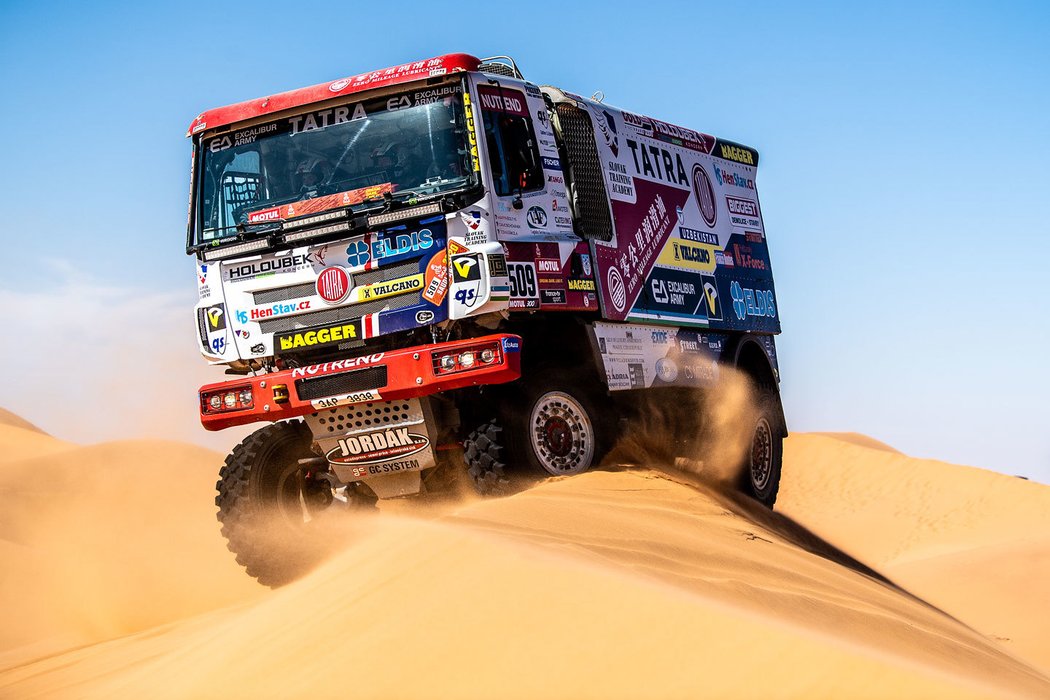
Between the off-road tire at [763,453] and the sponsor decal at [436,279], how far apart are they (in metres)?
4.83

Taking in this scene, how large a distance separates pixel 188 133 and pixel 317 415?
8.47 feet

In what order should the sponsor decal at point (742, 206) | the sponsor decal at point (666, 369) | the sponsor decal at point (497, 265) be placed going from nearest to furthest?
the sponsor decal at point (497, 265), the sponsor decal at point (666, 369), the sponsor decal at point (742, 206)

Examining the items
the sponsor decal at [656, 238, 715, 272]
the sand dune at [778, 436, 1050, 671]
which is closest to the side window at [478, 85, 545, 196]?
the sponsor decal at [656, 238, 715, 272]

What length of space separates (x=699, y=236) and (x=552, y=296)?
3259 millimetres

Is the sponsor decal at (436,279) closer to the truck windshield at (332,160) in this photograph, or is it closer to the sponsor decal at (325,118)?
the truck windshield at (332,160)

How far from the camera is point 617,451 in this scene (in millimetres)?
10719

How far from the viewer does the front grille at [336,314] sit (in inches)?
370

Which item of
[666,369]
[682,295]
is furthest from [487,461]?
[682,295]

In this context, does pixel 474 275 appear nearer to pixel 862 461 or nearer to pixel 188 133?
pixel 188 133

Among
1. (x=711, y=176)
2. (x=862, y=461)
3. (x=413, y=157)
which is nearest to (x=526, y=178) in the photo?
(x=413, y=157)

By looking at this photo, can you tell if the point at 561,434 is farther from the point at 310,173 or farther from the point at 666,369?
the point at 310,173

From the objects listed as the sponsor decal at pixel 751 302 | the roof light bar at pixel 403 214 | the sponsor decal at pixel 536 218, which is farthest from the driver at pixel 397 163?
the sponsor decal at pixel 751 302

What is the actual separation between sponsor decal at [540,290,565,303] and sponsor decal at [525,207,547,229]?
1.64ft

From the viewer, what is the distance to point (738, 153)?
14062 millimetres
